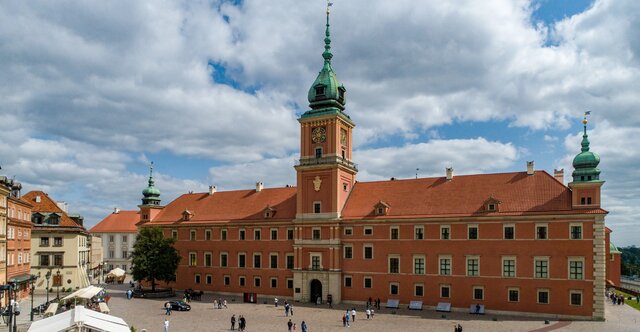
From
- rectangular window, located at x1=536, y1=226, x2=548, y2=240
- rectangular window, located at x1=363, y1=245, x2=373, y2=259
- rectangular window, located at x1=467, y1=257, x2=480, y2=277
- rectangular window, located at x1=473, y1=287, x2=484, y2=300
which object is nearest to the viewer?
rectangular window, located at x1=536, y1=226, x2=548, y2=240

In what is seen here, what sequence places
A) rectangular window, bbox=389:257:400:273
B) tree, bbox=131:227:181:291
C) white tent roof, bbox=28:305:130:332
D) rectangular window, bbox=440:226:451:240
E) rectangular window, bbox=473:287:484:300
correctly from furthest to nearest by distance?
1. tree, bbox=131:227:181:291
2. rectangular window, bbox=389:257:400:273
3. rectangular window, bbox=440:226:451:240
4. rectangular window, bbox=473:287:484:300
5. white tent roof, bbox=28:305:130:332

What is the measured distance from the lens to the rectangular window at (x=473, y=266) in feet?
156

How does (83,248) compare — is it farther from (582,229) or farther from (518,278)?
(582,229)

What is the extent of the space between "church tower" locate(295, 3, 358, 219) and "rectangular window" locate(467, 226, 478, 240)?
47.0ft

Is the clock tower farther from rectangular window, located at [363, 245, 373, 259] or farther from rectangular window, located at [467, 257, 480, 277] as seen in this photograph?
Result: rectangular window, located at [467, 257, 480, 277]

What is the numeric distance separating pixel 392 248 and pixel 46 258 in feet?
141

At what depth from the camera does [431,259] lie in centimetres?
4956

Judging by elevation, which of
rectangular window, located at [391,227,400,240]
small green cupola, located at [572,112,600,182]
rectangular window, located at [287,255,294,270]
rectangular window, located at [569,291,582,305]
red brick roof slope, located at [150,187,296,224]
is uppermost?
small green cupola, located at [572,112,600,182]

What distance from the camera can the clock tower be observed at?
179 ft

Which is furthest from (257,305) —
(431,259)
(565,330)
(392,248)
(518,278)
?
(565,330)

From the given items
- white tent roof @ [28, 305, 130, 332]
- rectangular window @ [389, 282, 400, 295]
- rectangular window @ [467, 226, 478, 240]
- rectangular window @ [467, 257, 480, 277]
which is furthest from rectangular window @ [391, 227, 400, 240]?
white tent roof @ [28, 305, 130, 332]

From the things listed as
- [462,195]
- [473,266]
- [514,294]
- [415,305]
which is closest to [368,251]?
[415,305]

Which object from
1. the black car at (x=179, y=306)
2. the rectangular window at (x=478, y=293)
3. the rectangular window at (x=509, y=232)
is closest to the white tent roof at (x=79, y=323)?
the black car at (x=179, y=306)

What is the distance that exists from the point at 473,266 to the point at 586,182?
12.7 m
